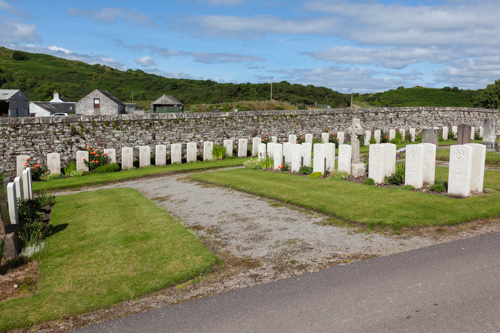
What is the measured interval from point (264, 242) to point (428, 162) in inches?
230

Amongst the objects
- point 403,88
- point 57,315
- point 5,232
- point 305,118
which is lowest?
point 57,315

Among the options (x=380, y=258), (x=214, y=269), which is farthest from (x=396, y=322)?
(x=214, y=269)

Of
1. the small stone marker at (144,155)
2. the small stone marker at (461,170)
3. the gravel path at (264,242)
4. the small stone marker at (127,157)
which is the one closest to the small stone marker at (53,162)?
the small stone marker at (127,157)

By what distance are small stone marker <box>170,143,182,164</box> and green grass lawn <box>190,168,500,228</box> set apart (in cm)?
662

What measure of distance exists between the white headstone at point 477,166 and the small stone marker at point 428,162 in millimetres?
973

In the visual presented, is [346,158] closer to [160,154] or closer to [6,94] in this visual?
[160,154]

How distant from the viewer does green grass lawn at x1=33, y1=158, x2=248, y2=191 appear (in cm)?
1475

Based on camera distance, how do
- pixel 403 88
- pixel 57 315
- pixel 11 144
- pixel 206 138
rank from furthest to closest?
pixel 403 88, pixel 206 138, pixel 11 144, pixel 57 315

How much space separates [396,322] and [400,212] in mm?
4425

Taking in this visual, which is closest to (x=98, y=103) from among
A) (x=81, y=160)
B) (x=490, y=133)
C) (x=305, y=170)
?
(x=81, y=160)

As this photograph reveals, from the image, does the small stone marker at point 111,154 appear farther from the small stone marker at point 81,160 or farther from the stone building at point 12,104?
the stone building at point 12,104

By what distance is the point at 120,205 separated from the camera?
424 inches

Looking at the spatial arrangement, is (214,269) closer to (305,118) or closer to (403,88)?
(305,118)

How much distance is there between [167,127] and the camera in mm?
20328
